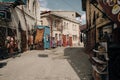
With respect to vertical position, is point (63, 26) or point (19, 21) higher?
point (63, 26)

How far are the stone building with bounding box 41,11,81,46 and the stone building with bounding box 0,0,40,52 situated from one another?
913 centimetres

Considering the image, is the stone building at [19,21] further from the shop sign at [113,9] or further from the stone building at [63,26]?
the shop sign at [113,9]

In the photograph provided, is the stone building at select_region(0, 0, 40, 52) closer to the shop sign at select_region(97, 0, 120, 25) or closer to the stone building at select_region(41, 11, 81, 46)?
the stone building at select_region(41, 11, 81, 46)

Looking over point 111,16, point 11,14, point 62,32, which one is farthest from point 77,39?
point 111,16

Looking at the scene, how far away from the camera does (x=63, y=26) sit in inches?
1934

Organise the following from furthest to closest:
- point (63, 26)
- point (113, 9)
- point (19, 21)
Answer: point (63, 26) < point (19, 21) < point (113, 9)

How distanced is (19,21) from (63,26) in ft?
79.0

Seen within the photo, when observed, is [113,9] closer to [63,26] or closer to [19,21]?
[19,21]

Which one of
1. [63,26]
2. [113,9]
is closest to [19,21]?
[113,9]

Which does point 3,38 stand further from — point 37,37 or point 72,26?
point 72,26

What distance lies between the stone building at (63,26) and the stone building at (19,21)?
A: 30.0 ft

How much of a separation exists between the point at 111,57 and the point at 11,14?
15343mm

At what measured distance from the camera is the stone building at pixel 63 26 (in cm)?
4488

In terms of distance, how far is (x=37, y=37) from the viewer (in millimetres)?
32094
